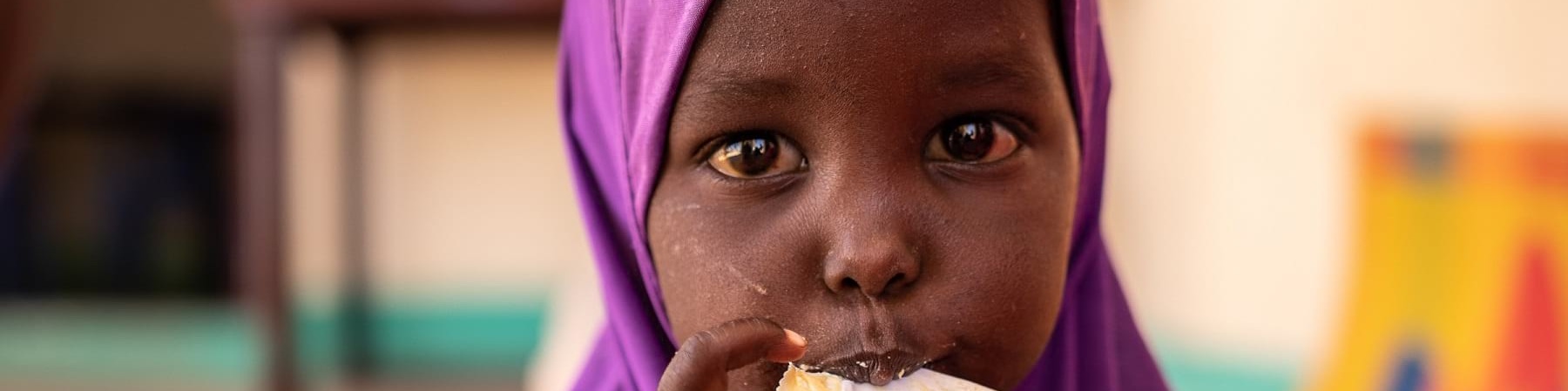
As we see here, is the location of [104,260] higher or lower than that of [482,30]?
lower

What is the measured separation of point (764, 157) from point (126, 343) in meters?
3.51

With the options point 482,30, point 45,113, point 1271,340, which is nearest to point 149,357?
point 45,113

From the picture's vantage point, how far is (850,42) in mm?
729

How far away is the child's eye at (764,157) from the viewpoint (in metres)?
0.76

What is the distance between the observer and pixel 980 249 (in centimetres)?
74

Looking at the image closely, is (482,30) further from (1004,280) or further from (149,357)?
(1004,280)

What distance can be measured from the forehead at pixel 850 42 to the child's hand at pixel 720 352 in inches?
5.7

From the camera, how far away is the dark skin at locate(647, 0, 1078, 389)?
72 cm

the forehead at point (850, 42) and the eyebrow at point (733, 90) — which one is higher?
the forehead at point (850, 42)

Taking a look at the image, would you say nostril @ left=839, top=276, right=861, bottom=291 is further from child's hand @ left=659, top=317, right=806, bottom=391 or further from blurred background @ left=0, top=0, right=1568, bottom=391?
blurred background @ left=0, top=0, right=1568, bottom=391

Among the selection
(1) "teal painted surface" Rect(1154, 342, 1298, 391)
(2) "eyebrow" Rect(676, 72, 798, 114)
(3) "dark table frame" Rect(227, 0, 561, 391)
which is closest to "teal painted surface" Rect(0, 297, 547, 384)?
(3) "dark table frame" Rect(227, 0, 561, 391)

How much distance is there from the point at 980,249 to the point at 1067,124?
144 mm

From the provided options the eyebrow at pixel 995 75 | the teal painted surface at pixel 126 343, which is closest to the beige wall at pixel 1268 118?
the eyebrow at pixel 995 75

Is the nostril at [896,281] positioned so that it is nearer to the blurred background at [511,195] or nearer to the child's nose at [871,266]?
the child's nose at [871,266]
